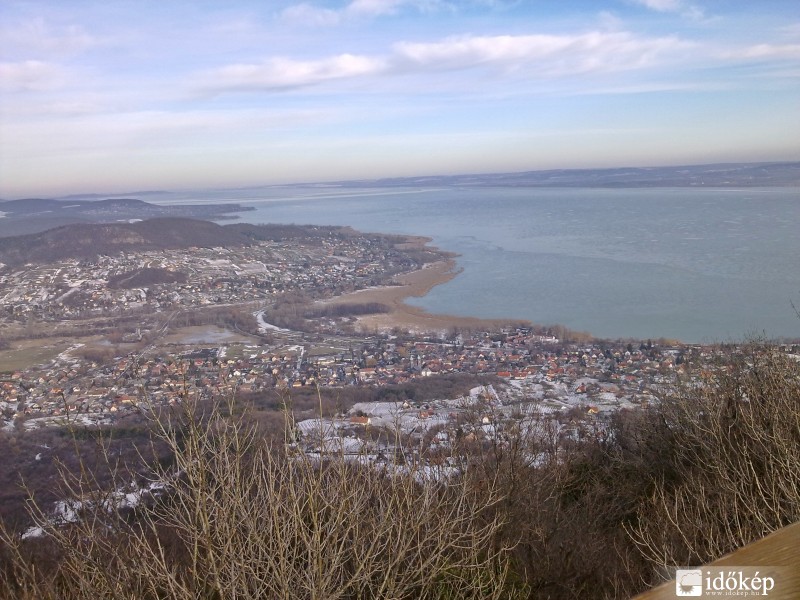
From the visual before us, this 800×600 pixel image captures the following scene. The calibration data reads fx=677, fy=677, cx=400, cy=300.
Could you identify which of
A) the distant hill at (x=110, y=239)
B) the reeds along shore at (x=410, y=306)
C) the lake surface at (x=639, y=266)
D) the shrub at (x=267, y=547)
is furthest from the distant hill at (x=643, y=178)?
the shrub at (x=267, y=547)

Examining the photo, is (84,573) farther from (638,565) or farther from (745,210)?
(745,210)

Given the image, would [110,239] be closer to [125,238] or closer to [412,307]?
[125,238]

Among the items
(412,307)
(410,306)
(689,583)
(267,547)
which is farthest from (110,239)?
(689,583)

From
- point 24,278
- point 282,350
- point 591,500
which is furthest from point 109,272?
point 591,500

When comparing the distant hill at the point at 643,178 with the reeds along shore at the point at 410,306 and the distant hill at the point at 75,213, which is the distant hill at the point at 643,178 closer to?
the reeds along shore at the point at 410,306

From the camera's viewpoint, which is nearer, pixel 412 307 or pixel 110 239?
pixel 412 307

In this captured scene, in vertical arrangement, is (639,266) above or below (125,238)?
below
